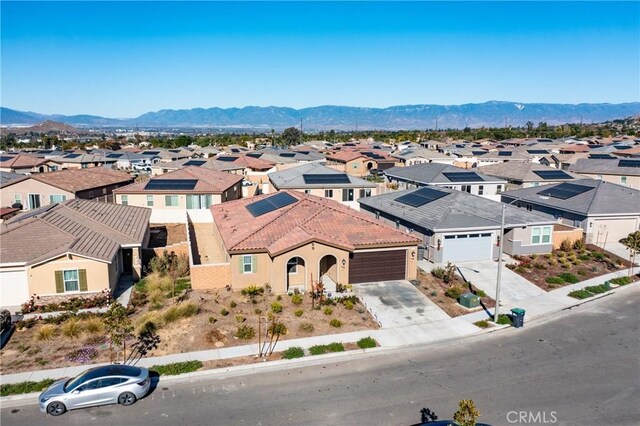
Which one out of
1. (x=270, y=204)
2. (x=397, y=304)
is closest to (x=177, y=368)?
(x=397, y=304)

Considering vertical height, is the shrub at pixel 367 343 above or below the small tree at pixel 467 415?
below

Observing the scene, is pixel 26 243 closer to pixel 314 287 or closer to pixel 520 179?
pixel 314 287

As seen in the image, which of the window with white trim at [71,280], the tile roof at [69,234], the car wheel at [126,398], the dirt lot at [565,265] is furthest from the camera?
the dirt lot at [565,265]

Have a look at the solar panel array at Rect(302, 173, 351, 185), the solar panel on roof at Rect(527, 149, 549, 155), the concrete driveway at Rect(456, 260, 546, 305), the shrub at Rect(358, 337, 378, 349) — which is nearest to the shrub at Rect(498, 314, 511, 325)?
the concrete driveway at Rect(456, 260, 546, 305)

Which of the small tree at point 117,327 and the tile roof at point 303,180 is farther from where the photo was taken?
the tile roof at point 303,180

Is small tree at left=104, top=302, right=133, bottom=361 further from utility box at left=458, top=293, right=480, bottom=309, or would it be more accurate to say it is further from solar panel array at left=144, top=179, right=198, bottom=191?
solar panel array at left=144, top=179, right=198, bottom=191

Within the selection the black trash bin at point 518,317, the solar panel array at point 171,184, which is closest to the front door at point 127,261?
the solar panel array at point 171,184

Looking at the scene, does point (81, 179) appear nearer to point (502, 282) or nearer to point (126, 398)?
point (126, 398)

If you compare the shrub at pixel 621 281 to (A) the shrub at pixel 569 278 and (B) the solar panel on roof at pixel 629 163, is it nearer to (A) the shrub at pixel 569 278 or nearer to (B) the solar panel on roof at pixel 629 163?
(A) the shrub at pixel 569 278

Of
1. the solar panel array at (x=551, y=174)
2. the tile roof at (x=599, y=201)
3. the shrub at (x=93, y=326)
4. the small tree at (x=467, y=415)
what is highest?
the solar panel array at (x=551, y=174)
